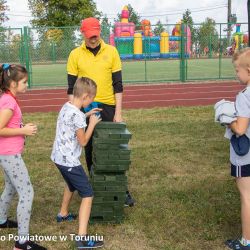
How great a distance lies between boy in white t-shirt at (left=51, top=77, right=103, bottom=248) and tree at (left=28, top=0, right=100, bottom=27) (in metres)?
46.4

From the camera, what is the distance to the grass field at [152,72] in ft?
70.4

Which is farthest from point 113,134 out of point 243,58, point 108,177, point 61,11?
point 61,11

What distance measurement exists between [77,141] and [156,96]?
1156 centimetres

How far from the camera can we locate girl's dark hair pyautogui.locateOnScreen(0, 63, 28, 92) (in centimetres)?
355

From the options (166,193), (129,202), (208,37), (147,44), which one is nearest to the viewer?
(129,202)

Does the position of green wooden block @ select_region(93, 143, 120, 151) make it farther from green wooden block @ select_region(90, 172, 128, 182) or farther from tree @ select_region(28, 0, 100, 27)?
tree @ select_region(28, 0, 100, 27)

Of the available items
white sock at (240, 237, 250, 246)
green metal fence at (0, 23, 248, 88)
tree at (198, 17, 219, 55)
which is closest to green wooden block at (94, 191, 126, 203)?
white sock at (240, 237, 250, 246)

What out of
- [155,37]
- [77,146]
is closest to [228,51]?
[155,37]

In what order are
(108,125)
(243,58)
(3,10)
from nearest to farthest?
(243,58), (108,125), (3,10)

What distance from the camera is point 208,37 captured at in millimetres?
23875

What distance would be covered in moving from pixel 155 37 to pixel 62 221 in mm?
25765

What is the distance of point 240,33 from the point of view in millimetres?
24609

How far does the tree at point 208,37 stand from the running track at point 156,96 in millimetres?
5091

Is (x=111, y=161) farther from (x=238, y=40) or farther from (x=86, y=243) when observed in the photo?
(x=238, y=40)
